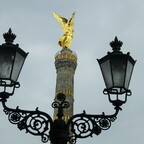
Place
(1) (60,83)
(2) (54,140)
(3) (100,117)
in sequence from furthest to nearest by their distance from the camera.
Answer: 1. (1) (60,83)
2. (3) (100,117)
3. (2) (54,140)

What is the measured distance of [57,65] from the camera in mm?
49875

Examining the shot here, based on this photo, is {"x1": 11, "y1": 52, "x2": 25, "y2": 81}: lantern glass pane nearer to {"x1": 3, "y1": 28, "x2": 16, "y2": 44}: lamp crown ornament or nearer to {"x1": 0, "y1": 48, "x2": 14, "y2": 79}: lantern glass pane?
{"x1": 0, "y1": 48, "x2": 14, "y2": 79}: lantern glass pane

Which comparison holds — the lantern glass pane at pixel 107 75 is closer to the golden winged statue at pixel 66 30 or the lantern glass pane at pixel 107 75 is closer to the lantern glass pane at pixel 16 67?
the lantern glass pane at pixel 16 67

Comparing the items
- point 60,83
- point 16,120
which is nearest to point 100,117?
point 16,120

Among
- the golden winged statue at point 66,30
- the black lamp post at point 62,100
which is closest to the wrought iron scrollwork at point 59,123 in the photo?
the black lamp post at point 62,100

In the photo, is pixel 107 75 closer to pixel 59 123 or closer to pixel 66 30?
pixel 59 123

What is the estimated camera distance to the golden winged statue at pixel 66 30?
50812 mm

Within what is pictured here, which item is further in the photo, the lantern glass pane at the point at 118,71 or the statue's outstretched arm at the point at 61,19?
the statue's outstretched arm at the point at 61,19

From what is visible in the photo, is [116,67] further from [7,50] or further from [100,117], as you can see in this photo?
[7,50]

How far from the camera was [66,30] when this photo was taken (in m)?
51.6

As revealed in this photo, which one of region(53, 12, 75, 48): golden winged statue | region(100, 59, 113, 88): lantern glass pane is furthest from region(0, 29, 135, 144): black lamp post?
region(53, 12, 75, 48): golden winged statue

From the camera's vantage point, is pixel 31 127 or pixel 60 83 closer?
pixel 31 127

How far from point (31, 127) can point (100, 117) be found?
88 centimetres

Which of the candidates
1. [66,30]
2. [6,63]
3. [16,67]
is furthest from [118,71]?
[66,30]
